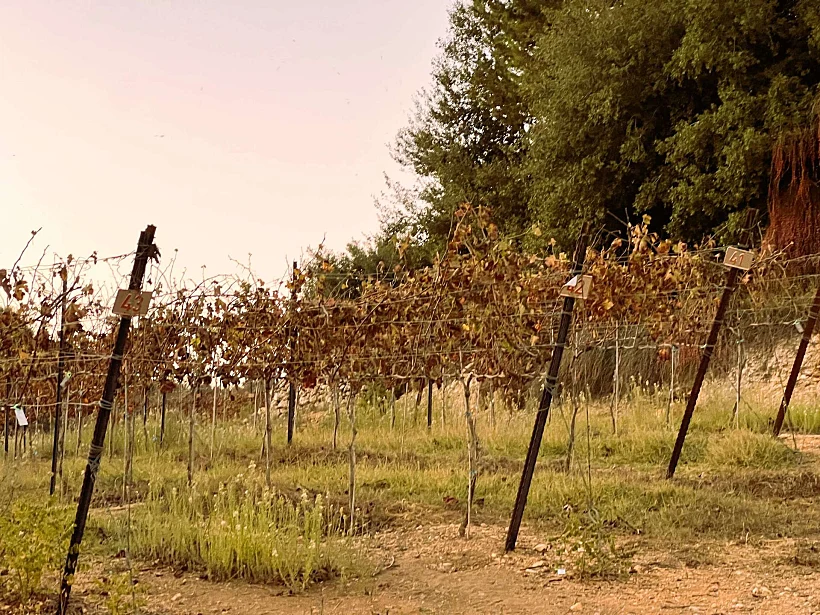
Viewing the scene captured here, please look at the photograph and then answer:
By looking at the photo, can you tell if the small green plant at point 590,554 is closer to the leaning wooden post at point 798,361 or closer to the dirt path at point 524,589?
the dirt path at point 524,589

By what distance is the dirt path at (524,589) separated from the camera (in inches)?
147

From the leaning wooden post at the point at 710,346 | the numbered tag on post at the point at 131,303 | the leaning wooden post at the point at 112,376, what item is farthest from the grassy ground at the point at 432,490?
the numbered tag on post at the point at 131,303

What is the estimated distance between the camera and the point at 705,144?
40.5 ft

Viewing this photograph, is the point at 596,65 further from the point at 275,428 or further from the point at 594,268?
the point at 275,428

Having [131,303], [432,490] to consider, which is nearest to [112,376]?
[131,303]

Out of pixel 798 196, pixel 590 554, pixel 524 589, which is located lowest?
pixel 524 589

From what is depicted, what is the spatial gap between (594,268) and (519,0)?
13322 millimetres

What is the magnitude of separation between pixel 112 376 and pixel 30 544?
2.65 feet

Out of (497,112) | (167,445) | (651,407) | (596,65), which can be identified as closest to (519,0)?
(497,112)

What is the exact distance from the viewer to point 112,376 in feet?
12.2

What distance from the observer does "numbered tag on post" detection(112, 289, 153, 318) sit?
12.0 feet

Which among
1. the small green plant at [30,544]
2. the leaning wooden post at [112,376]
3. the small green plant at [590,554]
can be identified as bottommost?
the small green plant at [590,554]

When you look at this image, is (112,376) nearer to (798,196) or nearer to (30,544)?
(30,544)

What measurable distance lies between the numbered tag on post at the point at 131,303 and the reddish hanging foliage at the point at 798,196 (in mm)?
9378
